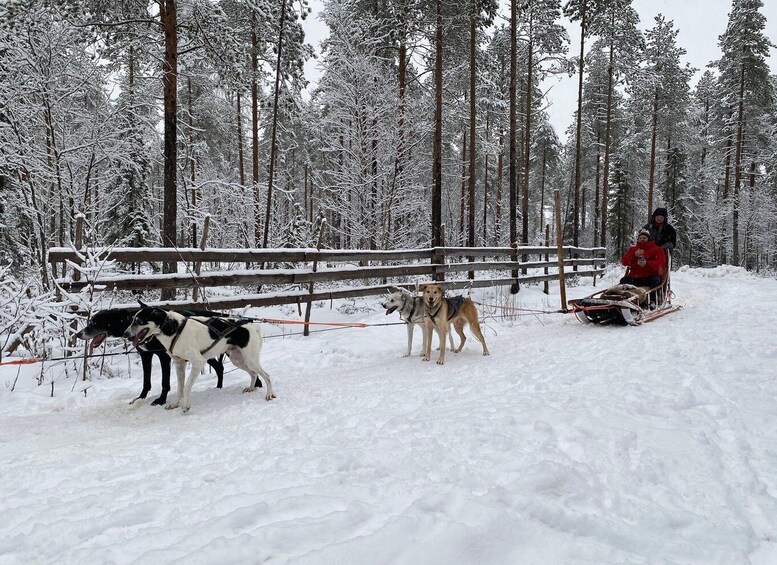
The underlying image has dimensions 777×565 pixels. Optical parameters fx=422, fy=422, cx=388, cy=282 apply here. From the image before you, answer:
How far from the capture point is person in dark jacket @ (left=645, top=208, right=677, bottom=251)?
9352 mm

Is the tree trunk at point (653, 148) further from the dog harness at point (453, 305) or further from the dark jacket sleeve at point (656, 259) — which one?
the dog harness at point (453, 305)

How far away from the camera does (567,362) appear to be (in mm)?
5055

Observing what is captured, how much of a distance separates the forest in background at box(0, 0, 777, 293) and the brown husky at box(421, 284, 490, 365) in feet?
15.6

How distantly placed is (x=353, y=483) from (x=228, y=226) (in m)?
17.7

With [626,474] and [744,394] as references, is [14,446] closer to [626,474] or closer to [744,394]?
[626,474]

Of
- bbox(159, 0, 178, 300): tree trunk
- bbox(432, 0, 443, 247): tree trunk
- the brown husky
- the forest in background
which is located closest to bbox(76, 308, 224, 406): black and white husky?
the forest in background

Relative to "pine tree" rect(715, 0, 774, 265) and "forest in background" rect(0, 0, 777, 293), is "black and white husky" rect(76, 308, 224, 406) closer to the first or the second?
"forest in background" rect(0, 0, 777, 293)

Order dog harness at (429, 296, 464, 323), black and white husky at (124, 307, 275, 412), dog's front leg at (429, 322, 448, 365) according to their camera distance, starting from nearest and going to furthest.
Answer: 1. black and white husky at (124, 307, 275, 412)
2. dog's front leg at (429, 322, 448, 365)
3. dog harness at (429, 296, 464, 323)

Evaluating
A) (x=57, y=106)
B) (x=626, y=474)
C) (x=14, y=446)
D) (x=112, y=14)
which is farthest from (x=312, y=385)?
(x=57, y=106)

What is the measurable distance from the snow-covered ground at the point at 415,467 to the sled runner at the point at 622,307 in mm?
2285

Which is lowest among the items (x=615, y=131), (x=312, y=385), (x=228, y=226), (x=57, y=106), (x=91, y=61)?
(x=312, y=385)

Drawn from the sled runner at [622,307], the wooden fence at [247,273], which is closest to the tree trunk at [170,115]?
the wooden fence at [247,273]

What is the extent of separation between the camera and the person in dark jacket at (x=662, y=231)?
935 centimetres

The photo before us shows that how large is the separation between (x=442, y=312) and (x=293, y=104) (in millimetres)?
11307
